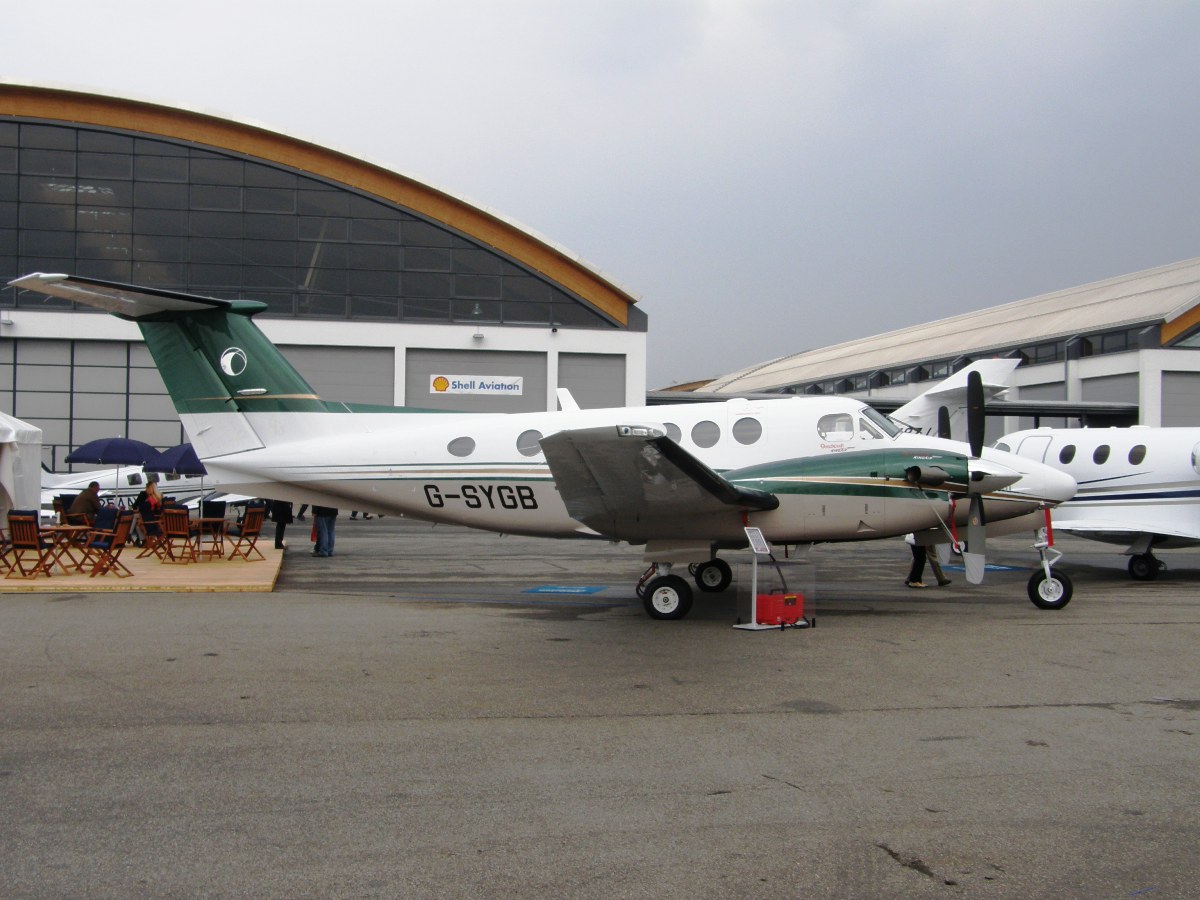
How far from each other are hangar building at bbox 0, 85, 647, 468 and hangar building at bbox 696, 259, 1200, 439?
13834mm

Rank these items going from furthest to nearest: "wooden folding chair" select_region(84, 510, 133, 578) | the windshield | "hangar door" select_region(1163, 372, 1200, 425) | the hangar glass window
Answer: "hangar door" select_region(1163, 372, 1200, 425)
the hangar glass window
"wooden folding chair" select_region(84, 510, 133, 578)
the windshield

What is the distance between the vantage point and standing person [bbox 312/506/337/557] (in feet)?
60.3

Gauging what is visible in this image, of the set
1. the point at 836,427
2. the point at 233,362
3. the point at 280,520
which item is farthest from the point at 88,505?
the point at 836,427

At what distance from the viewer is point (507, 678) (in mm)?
7789

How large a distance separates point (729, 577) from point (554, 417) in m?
3.47

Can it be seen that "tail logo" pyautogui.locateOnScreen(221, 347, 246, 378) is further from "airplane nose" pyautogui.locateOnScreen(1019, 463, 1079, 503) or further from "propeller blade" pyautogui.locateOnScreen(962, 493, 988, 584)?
"airplane nose" pyautogui.locateOnScreen(1019, 463, 1079, 503)

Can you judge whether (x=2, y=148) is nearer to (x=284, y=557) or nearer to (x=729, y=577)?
(x=284, y=557)

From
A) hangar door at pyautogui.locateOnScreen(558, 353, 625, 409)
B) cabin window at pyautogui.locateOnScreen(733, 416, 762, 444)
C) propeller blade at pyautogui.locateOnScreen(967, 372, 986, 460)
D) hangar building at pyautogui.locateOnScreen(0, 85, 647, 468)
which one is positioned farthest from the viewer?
hangar door at pyautogui.locateOnScreen(558, 353, 625, 409)

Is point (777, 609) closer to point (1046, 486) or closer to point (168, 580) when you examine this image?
point (1046, 486)

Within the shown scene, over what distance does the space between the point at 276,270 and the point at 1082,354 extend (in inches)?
1375

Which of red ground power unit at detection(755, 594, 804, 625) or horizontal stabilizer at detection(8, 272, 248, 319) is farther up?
horizontal stabilizer at detection(8, 272, 248, 319)

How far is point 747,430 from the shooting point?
40.0ft

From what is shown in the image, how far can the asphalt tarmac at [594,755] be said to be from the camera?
13.1 ft

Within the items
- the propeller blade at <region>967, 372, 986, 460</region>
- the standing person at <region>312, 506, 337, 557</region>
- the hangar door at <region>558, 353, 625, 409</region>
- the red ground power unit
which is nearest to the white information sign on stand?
the red ground power unit
